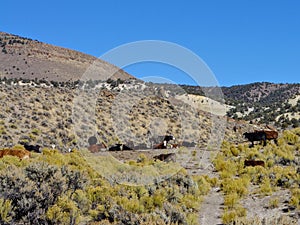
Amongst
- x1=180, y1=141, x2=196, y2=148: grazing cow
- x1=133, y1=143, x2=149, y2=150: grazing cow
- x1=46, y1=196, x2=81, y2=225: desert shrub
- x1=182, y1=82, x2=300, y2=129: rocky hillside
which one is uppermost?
x1=182, y1=82, x2=300, y2=129: rocky hillside

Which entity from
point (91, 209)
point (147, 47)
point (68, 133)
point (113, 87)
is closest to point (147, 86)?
point (113, 87)

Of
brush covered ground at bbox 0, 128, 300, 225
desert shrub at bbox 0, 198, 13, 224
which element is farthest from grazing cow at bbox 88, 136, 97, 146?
desert shrub at bbox 0, 198, 13, 224

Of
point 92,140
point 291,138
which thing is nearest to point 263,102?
point 92,140

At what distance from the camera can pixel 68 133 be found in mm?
Answer: 32281

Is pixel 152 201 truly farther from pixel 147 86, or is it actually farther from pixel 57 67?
pixel 57 67

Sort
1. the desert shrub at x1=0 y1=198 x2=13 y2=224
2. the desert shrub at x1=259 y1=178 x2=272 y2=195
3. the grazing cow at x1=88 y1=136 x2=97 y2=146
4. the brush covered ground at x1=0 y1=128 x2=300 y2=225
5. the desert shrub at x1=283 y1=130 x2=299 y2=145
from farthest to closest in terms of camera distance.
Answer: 1. the grazing cow at x1=88 y1=136 x2=97 y2=146
2. the desert shrub at x1=283 y1=130 x2=299 y2=145
3. the desert shrub at x1=259 y1=178 x2=272 y2=195
4. the brush covered ground at x1=0 y1=128 x2=300 y2=225
5. the desert shrub at x1=0 y1=198 x2=13 y2=224

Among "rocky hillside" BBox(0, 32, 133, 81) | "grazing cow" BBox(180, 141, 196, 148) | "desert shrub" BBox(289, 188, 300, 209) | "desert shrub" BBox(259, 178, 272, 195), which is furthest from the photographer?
"rocky hillside" BBox(0, 32, 133, 81)

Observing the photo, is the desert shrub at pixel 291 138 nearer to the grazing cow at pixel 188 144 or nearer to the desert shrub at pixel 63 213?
the grazing cow at pixel 188 144

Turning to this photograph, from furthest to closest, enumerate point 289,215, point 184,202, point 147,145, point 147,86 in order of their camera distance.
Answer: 1. point 147,86
2. point 147,145
3. point 184,202
4. point 289,215

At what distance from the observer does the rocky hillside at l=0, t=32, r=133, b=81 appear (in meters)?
80.4

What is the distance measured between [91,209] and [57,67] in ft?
264

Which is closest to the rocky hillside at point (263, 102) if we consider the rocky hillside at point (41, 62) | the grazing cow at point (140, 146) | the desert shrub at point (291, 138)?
the desert shrub at point (291, 138)

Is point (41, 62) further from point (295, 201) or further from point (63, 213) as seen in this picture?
point (295, 201)

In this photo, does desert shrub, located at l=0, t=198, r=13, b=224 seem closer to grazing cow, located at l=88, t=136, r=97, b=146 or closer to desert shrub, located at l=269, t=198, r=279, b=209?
desert shrub, located at l=269, t=198, r=279, b=209
